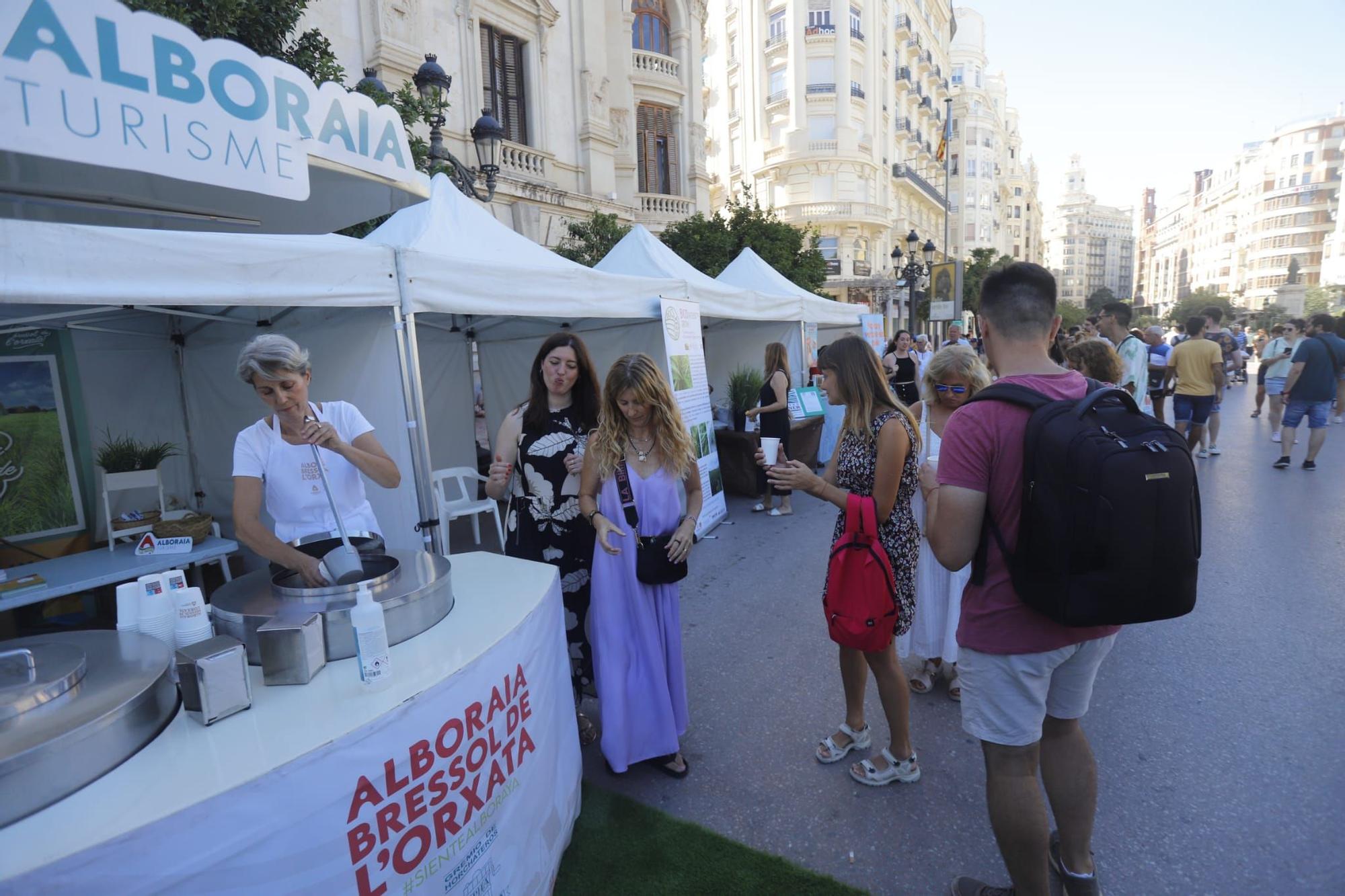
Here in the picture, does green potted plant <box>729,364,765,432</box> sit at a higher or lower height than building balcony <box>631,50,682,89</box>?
lower

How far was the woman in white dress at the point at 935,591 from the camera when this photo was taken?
9.43 feet

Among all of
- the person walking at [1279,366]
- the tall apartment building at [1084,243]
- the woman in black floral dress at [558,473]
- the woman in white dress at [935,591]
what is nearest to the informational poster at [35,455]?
the woman in black floral dress at [558,473]

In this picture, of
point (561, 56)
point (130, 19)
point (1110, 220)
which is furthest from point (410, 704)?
point (1110, 220)

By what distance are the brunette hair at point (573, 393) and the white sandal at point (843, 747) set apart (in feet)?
5.68

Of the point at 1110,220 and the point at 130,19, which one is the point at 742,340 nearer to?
the point at 130,19

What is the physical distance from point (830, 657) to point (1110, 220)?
192364 millimetres

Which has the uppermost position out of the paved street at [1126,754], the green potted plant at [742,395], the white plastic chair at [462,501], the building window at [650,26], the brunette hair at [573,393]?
the building window at [650,26]

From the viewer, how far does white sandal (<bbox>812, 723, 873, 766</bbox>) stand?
8.97 feet

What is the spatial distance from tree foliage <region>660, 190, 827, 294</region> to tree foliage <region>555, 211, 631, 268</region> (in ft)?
9.04

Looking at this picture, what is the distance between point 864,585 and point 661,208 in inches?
691

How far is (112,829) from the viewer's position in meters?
1.04

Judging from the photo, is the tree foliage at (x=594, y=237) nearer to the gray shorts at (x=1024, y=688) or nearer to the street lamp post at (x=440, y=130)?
the street lamp post at (x=440, y=130)

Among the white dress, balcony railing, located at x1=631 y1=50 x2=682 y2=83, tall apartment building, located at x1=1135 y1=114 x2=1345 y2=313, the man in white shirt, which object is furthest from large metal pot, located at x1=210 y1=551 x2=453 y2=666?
tall apartment building, located at x1=1135 y1=114 x2=1345 y2=313

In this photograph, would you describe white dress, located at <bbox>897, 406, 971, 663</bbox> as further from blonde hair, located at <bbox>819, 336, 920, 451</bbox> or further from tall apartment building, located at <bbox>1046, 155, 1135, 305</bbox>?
tall apartment building, located at <bbox>1046, 155, 1135, 305</bbox>
